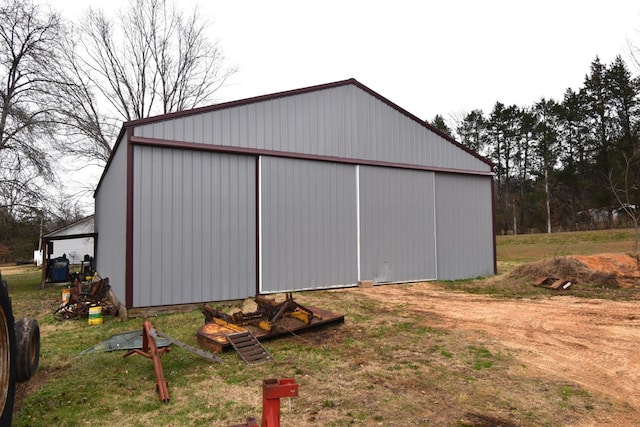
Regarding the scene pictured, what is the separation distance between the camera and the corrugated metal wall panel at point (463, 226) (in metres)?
12.8

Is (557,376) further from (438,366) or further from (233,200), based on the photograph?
(233,200)

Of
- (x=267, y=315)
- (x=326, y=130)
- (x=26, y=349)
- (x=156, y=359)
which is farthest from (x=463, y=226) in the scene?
(x=26, y=349)

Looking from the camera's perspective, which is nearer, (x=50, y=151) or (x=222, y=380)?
(x=222, y=380)

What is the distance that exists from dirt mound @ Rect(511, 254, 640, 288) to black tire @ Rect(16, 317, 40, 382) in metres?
12.6

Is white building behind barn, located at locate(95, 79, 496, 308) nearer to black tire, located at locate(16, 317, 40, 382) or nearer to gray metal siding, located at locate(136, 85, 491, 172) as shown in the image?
gray metal siding, located at locate(136, 85, 491, 172)

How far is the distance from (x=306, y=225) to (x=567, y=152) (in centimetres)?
3463

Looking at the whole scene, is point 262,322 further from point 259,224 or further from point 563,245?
point 563,245

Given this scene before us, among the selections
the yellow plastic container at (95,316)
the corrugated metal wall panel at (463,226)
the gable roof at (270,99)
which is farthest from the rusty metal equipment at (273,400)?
the corrugated metal wall panel at (463,226)

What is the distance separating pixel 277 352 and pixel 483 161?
11.3 meters

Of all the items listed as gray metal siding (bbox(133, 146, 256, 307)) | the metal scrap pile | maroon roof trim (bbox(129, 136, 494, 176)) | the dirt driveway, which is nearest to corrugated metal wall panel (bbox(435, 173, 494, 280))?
maroon roof trim (bbox(129, 136, 494, 176))

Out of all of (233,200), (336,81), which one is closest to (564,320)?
(233,200)

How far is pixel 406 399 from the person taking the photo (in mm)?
3725

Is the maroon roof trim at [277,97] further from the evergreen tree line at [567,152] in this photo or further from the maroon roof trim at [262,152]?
the evergreen tree line at [567,152]

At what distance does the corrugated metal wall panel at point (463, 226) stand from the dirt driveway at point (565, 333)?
8.81ft
